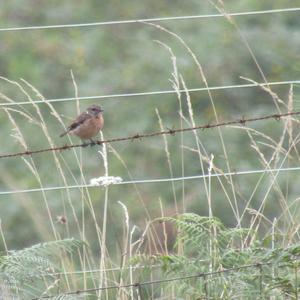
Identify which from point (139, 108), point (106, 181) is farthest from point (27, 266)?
point (139, 108)

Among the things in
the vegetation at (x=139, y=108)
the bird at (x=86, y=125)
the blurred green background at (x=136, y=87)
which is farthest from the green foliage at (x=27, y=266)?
the blurred green background at (x=136, y=87)

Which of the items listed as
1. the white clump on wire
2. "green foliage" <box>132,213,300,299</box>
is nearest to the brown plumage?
the white clump on wire

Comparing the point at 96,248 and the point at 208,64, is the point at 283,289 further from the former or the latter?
the point at 208,64

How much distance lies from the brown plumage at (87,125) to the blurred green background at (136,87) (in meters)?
2.47

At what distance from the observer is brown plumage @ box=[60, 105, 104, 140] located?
25.1ft

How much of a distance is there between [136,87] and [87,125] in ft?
19.0

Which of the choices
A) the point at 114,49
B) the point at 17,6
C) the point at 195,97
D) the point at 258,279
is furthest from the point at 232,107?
the point at 258,279

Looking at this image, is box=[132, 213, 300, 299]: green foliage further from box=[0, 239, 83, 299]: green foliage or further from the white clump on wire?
the white clump on wire

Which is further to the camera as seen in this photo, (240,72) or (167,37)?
(167,37)

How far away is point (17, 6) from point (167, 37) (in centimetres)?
170

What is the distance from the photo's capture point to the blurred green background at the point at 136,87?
1142cm

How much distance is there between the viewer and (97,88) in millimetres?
13305

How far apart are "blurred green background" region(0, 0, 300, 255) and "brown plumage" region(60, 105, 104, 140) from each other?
2.47m

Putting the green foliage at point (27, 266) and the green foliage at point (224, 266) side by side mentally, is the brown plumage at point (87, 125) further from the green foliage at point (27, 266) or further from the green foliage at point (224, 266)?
the green foliage at point (224, 266)
